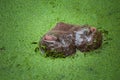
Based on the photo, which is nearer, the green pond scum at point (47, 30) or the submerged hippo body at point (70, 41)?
the green pond scum at point (47, 30)

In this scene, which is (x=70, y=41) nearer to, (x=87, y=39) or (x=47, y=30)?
(x=87, y=39)

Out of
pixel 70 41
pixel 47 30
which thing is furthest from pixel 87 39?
pixel 47 30

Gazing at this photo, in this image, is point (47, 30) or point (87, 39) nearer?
point (87, 39)

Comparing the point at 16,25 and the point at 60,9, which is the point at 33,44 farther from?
the point at 60,9

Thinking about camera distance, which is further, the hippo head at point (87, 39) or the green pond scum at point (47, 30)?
the hippo head at point (87, 39)

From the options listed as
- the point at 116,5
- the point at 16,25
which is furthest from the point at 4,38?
the point at 116,5

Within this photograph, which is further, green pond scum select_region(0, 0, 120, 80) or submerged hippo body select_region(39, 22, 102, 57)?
submerged hippo body select_region(39, 22, 102, 57)
